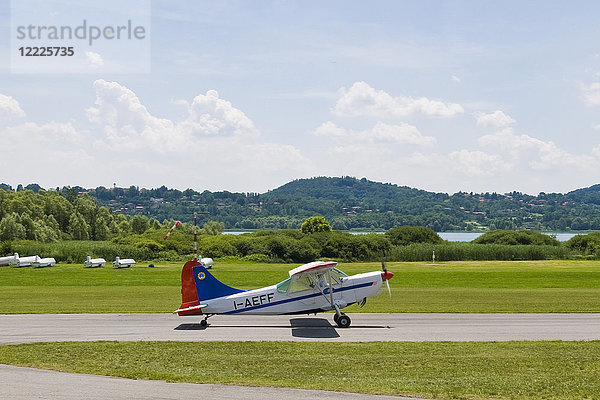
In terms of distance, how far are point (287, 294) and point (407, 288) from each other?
21479 mm

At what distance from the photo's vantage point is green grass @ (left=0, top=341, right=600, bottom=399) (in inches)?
552

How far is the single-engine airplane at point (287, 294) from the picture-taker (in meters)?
24.6

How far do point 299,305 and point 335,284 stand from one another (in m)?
1.57

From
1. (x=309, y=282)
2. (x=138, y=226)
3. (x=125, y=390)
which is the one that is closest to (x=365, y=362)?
(x=125, y=390)

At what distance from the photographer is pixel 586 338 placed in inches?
838

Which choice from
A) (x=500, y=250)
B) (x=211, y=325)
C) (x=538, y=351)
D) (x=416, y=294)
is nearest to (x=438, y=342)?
(x=538, y=351)

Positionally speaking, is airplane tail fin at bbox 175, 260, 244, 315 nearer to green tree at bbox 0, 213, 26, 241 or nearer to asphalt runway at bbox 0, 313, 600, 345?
asphalt runway at bbox 0, 313, 600, 345

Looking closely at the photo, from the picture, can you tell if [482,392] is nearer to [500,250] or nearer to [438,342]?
[438,342]

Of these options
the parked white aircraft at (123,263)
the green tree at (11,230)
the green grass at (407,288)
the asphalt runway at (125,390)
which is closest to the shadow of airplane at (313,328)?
the green grass at (407,288)

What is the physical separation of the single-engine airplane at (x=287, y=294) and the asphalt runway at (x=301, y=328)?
66 cm

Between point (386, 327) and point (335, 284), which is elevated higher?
point (335, 284)

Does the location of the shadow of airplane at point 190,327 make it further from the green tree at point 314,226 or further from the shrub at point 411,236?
the green tree at point 314,226

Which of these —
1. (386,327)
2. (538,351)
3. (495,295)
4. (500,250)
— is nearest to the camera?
(538,351)

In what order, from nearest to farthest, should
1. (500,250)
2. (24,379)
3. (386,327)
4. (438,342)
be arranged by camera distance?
(24,379)
(438,342)
(386,327)
(500,250)
